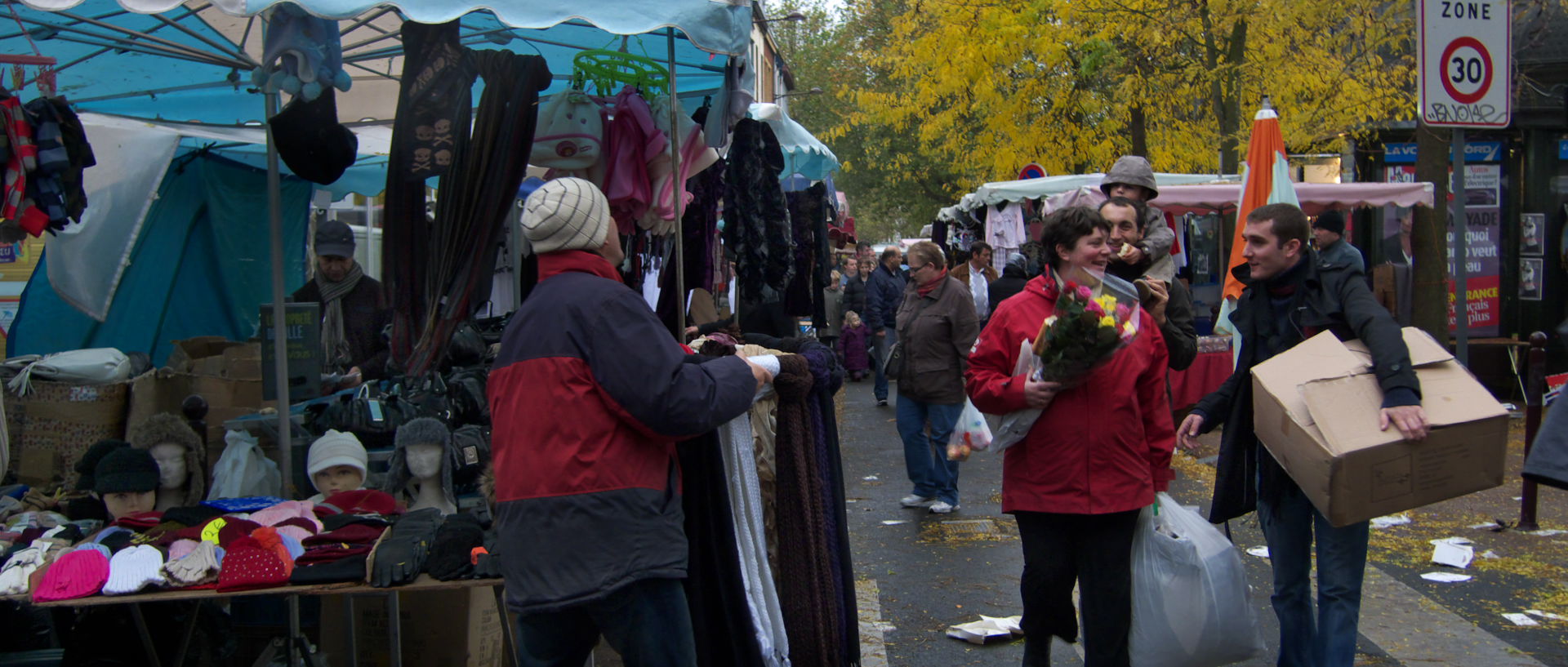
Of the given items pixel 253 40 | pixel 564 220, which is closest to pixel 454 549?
pixel 564 220

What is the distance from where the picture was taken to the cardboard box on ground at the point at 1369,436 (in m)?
3.78

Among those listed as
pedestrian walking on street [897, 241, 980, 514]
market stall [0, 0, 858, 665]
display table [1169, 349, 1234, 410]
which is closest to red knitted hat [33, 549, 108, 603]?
market stall [0, 0, 858, 665]

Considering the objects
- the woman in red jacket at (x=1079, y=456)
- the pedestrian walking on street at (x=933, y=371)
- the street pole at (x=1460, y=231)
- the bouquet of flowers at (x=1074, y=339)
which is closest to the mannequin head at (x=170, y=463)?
the woman in red jacket at (x=1079, y=456)

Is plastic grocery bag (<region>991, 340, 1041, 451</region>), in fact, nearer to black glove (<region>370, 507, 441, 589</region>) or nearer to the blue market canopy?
the blue market canopy

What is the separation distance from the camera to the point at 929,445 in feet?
28.5

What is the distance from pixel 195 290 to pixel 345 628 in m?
5.11

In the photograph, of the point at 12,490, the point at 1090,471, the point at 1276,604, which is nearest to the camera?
the point at 1090,471

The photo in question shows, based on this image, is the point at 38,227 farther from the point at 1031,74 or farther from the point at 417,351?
the point at 1031,74

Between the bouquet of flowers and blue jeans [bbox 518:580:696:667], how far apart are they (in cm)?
141

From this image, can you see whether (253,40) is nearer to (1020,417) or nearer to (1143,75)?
(1020,417)

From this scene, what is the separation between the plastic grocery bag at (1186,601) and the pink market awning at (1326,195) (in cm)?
789

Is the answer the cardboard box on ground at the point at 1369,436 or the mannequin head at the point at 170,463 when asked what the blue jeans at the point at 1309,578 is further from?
the mannequin head at the point at 170,463

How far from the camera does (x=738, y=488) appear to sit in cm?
409

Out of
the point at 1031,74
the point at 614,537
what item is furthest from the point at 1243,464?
the point at 1031,74
